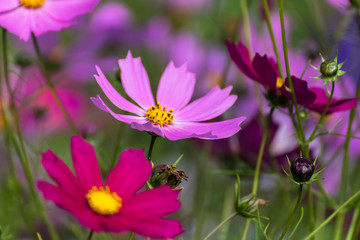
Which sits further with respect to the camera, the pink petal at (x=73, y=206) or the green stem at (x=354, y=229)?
the green stem at (x=354, y=229)

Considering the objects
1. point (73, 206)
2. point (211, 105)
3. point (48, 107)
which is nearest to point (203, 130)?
point (211, 105)

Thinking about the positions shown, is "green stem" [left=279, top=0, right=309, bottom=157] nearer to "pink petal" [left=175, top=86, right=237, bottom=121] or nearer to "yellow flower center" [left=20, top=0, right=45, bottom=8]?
"pink petal" [left=175, top=86, right=237, bottom=121]

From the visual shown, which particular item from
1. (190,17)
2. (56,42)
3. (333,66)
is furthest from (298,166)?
(190,17)

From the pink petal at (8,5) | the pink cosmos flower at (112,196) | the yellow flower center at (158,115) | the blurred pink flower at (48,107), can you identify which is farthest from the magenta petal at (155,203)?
the blurred pink flower at (48,107)

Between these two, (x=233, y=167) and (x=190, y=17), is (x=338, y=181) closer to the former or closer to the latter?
(x=233, y=167)

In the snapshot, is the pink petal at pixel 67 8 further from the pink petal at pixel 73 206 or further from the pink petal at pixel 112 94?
the pink petal at pixel 73 206

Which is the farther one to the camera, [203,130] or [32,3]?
[32,3]

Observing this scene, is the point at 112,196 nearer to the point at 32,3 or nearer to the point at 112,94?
the point at 112,94
